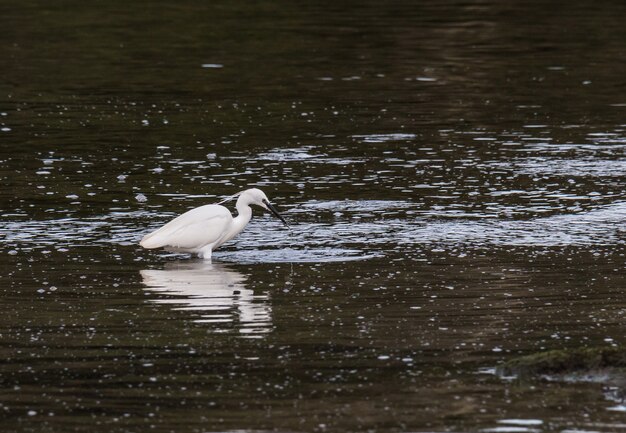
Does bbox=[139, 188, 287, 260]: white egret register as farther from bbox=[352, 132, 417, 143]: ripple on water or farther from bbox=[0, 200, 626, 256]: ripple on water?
bbox=[352, 132, 417, 143]: ripple on water

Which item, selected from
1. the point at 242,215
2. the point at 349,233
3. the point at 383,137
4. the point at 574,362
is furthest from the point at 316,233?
the point at 383,137

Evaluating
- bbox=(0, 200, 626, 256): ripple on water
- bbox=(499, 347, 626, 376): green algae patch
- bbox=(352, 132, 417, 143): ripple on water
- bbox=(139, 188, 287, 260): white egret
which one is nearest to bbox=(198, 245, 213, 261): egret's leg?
bbox=(139, 188, 287, 260): white egret

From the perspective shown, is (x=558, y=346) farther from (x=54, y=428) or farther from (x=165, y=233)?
(x=165, y=233)

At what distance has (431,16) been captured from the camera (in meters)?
36.7

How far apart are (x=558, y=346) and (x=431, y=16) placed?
26272 millimetres

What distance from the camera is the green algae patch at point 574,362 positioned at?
32.5 feet

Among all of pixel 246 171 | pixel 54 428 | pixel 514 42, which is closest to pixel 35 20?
pixel 514 42

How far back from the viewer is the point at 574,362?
993 cm

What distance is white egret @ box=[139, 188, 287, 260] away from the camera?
14523 mm

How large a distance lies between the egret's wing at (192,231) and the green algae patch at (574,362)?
521 cm

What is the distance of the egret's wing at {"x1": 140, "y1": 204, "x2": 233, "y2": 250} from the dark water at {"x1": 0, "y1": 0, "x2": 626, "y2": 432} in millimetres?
238

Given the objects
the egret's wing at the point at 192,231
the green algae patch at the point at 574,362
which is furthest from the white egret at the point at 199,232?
the green algae patch at the point at 574,362

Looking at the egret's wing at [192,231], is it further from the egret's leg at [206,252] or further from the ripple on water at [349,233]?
the ripple on water at [349,233]

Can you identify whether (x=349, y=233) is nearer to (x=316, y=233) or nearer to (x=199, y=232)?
(x=316, y=233)
